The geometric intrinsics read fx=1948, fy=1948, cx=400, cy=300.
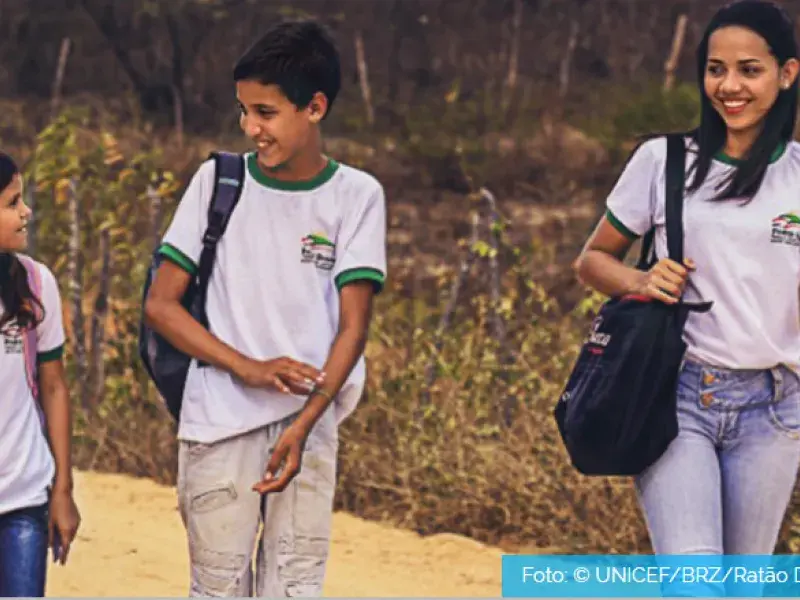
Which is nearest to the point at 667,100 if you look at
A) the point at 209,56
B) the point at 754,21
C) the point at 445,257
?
the point at 445,257

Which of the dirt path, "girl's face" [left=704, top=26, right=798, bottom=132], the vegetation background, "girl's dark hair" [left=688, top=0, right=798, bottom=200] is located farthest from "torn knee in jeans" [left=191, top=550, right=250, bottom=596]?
the vegetation background

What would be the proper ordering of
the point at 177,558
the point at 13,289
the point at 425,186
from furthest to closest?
the point at 425,186 → the point at 177,558 → the point at 13,289

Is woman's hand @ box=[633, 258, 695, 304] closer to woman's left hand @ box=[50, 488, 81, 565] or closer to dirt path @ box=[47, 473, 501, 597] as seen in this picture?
woman's left hand @ box=[50, 488, 81, 565]

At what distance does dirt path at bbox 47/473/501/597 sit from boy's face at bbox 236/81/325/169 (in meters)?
2.35

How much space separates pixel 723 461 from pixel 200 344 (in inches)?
45.0

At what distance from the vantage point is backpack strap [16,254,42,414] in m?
4.14

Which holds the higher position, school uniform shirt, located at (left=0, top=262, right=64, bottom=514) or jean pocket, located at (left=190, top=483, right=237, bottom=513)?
school uniform shirt, located at (left=0, top=262, right=64, bottom=514)

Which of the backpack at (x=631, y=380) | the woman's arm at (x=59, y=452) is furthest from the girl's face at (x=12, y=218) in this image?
the backpack at (x=631, y=380)

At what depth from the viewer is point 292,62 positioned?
433 centimetres

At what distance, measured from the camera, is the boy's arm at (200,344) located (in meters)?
4.18

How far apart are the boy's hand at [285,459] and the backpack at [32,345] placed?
50 cm

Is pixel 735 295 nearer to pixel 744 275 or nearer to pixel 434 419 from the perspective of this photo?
pixel 744 275

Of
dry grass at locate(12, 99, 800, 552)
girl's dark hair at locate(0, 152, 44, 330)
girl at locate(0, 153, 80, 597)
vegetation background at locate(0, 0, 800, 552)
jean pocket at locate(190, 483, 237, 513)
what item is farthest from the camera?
vegetation background at locate(0, 0, 800, 552)

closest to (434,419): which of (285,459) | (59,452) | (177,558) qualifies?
(177,558)
